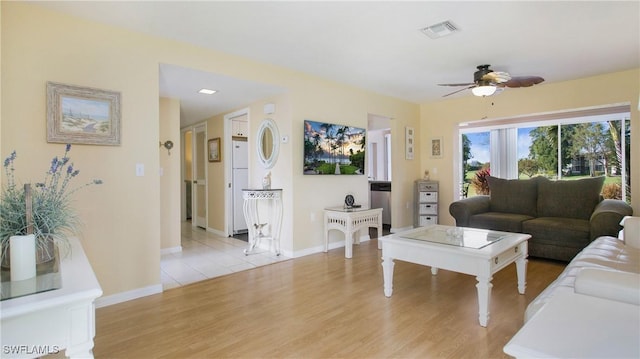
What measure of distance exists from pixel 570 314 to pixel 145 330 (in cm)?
243

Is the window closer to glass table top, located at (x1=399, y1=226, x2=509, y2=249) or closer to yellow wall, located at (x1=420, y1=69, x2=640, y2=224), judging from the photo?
yellow wall, located at (x1=420, y1=69, x2=640, y2=224)

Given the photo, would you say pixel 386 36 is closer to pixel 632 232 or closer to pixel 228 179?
pixel 632 232

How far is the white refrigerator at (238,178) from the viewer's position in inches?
219

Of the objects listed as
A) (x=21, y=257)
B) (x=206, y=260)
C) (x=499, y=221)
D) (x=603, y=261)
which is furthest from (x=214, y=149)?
(x=603, y=261)

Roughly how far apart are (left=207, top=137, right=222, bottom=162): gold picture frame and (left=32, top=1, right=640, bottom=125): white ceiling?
1.33m

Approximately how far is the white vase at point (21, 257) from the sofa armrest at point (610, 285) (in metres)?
1.90

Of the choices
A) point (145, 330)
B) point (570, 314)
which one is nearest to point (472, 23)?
point (570, 314)

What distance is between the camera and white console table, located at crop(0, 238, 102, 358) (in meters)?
0.87

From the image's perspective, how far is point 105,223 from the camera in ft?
8.91

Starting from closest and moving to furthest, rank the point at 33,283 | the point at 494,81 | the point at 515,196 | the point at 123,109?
1. the point at 33,283
2. the point at 123,109
3. the point at 494,81
4. the point at 515,196

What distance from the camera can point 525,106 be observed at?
4.93 m

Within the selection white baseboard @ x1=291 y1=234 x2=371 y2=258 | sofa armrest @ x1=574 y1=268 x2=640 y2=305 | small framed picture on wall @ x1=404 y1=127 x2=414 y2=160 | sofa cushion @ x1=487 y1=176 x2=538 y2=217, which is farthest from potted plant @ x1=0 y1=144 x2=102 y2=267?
small framed picture on wall @ x1=404 y1=127 x2=414 y2=160

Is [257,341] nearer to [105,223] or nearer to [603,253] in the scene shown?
[105,223]

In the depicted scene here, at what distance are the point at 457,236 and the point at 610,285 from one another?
1.87m
